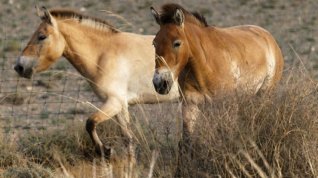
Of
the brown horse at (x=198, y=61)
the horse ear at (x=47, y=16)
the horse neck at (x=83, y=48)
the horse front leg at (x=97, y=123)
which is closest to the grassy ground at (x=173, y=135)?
the horse front leg at (x=97, y=123)

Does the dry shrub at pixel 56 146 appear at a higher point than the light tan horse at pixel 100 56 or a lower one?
lower

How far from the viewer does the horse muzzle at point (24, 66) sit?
29.5ft

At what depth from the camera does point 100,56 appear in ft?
30.9

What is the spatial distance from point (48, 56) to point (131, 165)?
2.83 meters

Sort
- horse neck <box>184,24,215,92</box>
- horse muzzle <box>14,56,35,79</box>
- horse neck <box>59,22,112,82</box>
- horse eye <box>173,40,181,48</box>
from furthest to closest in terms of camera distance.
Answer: horse neck <box>59,22,112,82</box> < horse muzzle <box>14,56,35,79</box> < horse neck <box>184,24,215,92</box> < horse eye <box>173,40,181,48</box>

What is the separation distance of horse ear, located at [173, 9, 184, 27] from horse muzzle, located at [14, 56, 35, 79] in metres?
2.10

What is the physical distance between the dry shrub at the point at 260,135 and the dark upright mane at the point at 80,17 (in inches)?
128

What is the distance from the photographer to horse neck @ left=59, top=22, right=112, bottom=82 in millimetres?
9328

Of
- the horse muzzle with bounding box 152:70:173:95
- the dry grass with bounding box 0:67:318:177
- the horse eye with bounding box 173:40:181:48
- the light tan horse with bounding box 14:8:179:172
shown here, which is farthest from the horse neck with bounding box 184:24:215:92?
the light tan horse with bounding box 14:8:179:172

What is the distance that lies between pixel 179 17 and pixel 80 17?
2220 mm

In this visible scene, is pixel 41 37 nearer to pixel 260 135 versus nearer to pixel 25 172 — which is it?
pixel 25 172

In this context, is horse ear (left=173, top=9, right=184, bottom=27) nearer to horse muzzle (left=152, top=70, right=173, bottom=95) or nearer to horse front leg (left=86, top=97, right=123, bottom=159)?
horse muzzle (left=152, top=70, right=173, bottom=95)

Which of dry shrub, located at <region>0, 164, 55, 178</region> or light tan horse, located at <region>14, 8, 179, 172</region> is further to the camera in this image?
light tan horse, located at <region>14, 8, 179, 172</region>

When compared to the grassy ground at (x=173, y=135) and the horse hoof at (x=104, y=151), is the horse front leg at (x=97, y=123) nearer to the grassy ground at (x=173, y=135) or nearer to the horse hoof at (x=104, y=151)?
the horse hoof at (x=104, y=151)
